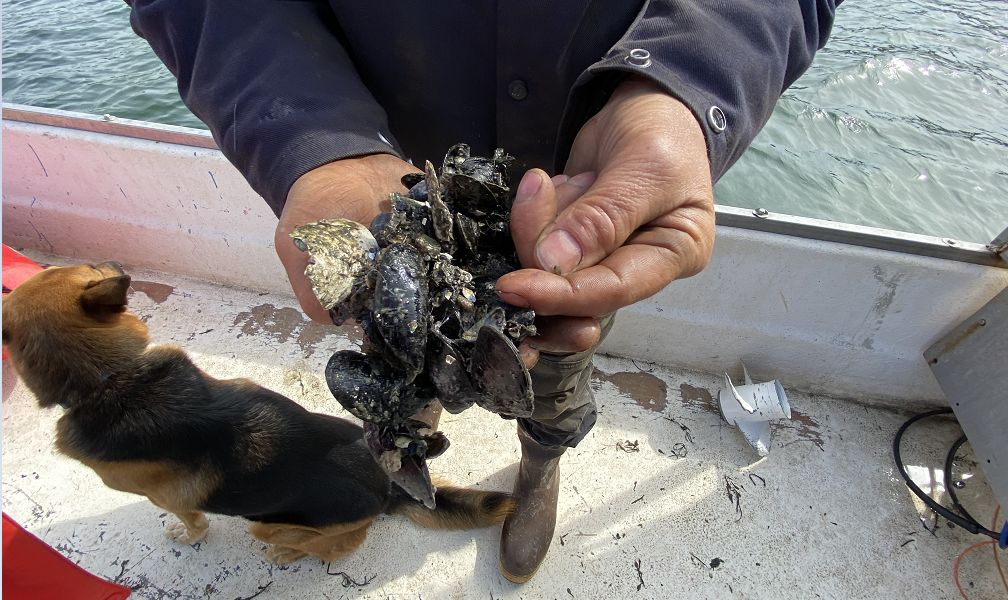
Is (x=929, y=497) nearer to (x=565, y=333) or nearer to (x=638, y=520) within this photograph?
(x=638, y=520)

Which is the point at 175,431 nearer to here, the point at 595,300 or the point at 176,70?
the point at 176,70

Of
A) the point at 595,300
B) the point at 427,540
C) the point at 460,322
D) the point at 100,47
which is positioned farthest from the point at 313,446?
the point at 100,47

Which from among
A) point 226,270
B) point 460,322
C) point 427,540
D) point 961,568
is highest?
point 460,322

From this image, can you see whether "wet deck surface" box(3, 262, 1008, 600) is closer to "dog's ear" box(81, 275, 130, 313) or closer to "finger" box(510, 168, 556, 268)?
"dog's ear" box(81, 275, 130, 313)

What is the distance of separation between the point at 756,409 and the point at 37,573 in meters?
3.20

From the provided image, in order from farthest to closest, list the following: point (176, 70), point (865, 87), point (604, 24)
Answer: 1. point (865, 87)
2. point (176, 70)
3. point (604, 24)

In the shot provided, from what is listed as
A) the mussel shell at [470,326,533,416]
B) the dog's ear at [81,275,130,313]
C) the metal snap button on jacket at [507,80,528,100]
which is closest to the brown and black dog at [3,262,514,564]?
the dog's ear at [81,275,130,313]

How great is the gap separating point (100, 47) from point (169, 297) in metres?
8.52

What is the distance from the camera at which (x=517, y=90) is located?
1.71 m

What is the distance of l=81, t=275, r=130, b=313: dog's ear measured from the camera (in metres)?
1.89

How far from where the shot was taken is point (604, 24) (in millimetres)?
1609

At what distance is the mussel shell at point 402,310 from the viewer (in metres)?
1.35

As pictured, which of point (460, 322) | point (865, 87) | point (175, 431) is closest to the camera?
point (460, 322)

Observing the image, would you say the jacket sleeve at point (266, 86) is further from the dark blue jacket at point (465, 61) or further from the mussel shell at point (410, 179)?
the mussel shell at point (410, 179)
